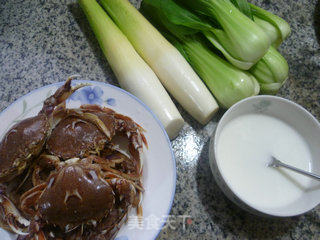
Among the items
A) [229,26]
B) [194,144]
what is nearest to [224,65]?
[229,26]

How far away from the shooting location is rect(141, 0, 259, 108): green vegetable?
0.96m

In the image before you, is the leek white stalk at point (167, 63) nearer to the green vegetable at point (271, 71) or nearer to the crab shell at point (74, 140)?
the green vegetable at point (271, 71)

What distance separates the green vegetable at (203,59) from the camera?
0.96m

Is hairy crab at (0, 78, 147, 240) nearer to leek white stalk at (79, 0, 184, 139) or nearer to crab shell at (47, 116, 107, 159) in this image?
crab shell at (47, 116, 107, 159)

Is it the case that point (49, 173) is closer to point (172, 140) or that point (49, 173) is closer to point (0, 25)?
point (172, 140)

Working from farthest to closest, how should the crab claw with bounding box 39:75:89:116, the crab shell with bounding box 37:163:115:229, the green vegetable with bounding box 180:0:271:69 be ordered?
the green vegetable with bounding box 180:0:271:69 < the crab claw with bounding box 39:75:89:116 < the crab shell with bounding box 37:163:115:229

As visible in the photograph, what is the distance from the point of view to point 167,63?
100 centimetres

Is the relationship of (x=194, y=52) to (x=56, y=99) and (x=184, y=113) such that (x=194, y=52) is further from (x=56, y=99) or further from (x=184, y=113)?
(x=56, y=99)

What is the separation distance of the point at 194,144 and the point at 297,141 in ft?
1.09

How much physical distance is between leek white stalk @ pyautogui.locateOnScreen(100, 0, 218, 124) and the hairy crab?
8.6 inches

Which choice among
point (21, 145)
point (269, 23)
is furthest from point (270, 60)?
point (21, 145)

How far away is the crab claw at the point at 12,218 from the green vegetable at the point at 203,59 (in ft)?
2.34

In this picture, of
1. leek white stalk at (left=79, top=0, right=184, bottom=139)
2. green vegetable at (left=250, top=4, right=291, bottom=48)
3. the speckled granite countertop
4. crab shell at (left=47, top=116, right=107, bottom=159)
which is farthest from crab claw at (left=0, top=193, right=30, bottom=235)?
green vegetable at (left=250, top=4, right=291, bottom=48)

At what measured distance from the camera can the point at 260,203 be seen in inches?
32.9
